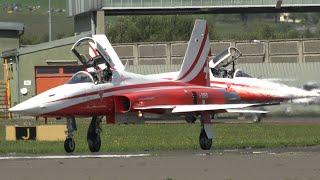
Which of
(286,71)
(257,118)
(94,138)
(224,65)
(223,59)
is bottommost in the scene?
(257,118)

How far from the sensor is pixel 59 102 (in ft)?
77.8

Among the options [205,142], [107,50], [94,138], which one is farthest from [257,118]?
[94,138]

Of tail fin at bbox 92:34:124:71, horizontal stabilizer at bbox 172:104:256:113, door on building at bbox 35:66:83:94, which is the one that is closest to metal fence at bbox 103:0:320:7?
door on building at bbox 35:66:83:94

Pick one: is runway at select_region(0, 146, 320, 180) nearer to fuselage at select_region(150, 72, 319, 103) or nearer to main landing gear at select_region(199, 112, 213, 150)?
main landing gear at select_region(199, 112, 213, 150)

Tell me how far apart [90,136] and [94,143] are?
24 cm

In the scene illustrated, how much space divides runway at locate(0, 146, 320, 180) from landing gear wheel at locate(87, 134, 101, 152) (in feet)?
8.76

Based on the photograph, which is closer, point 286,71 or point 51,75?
point 286,71

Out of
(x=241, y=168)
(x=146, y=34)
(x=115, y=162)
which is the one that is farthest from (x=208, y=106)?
(x=146, y=34)

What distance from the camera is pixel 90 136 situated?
25500mm

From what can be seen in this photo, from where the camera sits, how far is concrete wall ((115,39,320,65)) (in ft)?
203

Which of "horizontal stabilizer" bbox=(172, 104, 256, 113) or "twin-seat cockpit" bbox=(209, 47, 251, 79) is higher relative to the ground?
"twin-seat cockpit" bbox=(209, 47, 251, 79)

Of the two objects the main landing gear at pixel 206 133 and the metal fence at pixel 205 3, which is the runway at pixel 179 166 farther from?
the metal fence at pixel 205 3

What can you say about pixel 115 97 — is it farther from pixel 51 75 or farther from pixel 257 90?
pixel 51 75

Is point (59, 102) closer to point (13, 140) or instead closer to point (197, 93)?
point (197, 93)
